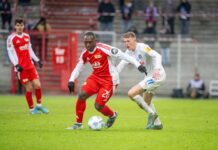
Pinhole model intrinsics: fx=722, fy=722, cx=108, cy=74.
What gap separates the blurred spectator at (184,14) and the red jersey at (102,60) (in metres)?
17.8

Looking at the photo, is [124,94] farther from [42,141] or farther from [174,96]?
[42,141]

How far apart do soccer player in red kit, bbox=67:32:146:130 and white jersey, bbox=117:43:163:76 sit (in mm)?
579

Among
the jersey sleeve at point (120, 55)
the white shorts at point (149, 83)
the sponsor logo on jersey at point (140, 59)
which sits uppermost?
the jersey sleeve at point (120, 55)

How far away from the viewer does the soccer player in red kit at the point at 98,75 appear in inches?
619

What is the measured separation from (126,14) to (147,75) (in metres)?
17.0

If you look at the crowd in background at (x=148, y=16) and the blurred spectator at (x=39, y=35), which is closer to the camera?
the blurred spectator at (x=39, y=35)

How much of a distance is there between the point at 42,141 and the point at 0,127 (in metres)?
2.94

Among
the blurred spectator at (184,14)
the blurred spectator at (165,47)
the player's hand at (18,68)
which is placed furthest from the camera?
the blurred spectator at (184,14)

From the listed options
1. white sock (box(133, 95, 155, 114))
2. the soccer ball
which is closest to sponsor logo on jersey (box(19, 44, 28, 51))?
the soccer ball

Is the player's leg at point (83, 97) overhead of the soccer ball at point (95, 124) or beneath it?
overhead

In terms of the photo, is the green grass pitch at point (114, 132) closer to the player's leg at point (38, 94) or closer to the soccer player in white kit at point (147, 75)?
the player's leg at point (38, 94)

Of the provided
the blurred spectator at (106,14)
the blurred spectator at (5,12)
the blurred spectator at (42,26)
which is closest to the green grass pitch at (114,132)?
the blurred spectator at (42,26)

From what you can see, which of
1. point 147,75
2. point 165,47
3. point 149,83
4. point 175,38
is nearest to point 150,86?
point 149,83

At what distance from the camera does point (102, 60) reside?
1594 centimetres
